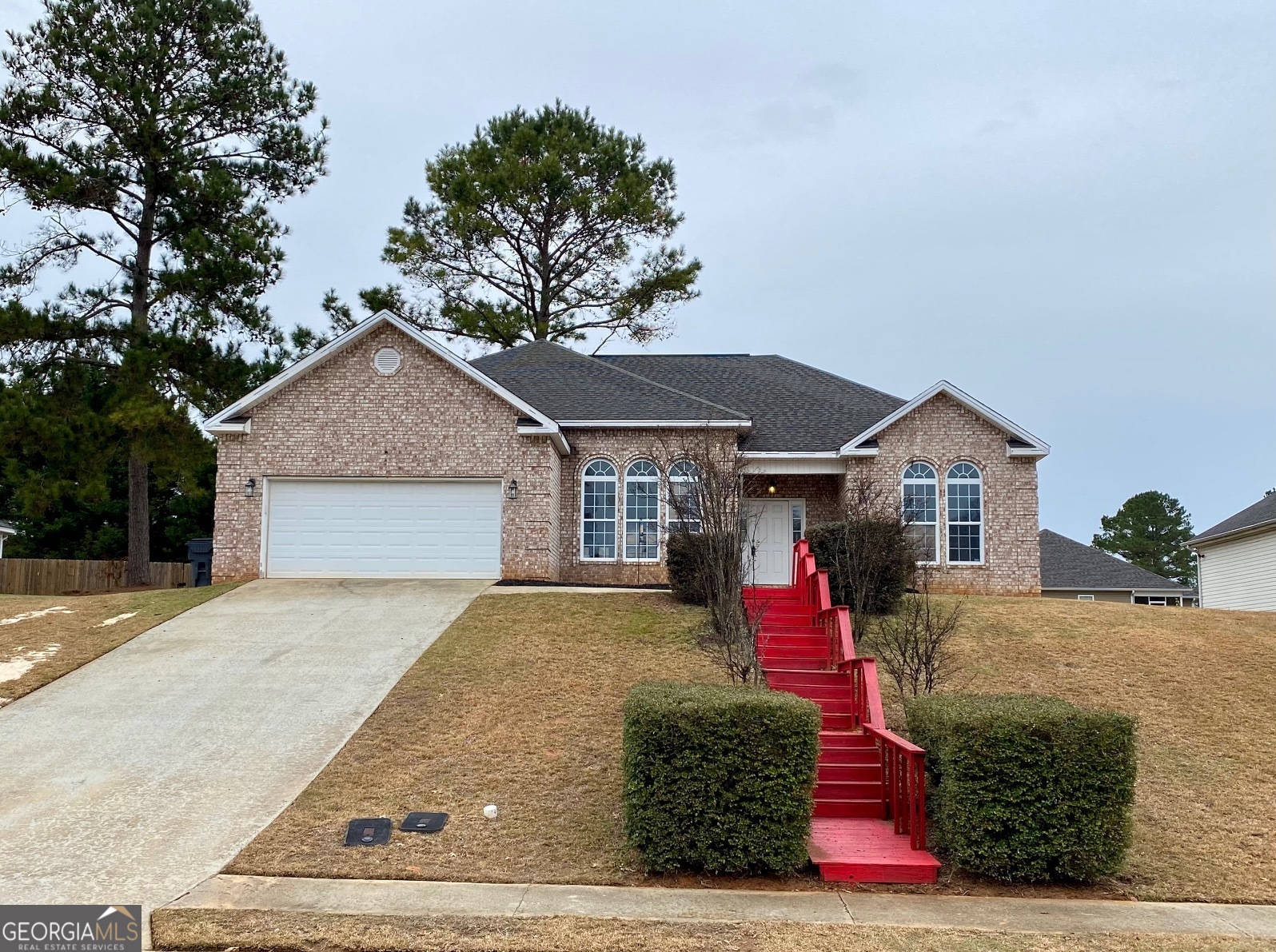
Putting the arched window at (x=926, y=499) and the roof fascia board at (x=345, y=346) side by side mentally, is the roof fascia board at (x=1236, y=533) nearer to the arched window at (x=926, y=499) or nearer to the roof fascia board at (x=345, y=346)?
the arched window at (x=926, y=499)

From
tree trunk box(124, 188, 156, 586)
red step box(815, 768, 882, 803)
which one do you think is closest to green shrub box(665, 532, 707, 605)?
red step box(815, 768, 882, 803)

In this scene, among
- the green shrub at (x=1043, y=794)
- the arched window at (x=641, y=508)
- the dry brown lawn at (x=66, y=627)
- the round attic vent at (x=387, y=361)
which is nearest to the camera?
the green shrub at (x=1043, y=794)

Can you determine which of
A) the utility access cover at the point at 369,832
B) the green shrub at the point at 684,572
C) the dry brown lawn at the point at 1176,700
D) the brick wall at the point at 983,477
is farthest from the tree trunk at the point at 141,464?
the dry brown lawn at the point at 1176,700

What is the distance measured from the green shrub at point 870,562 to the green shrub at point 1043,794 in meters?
7.46

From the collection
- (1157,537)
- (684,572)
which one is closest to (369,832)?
(684,572)

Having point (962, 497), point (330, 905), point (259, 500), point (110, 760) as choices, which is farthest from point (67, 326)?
point (330, 905)

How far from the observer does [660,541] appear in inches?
835

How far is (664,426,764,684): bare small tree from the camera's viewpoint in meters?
13.0

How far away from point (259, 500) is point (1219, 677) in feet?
53.1

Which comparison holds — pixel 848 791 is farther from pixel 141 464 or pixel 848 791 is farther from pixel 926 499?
pixel 141 464

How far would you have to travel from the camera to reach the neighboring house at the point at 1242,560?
2738 cm

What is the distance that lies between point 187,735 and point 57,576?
19.6 meters

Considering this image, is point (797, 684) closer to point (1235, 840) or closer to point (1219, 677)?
point (1235, 840)

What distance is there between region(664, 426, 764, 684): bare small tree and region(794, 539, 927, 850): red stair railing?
93cm
